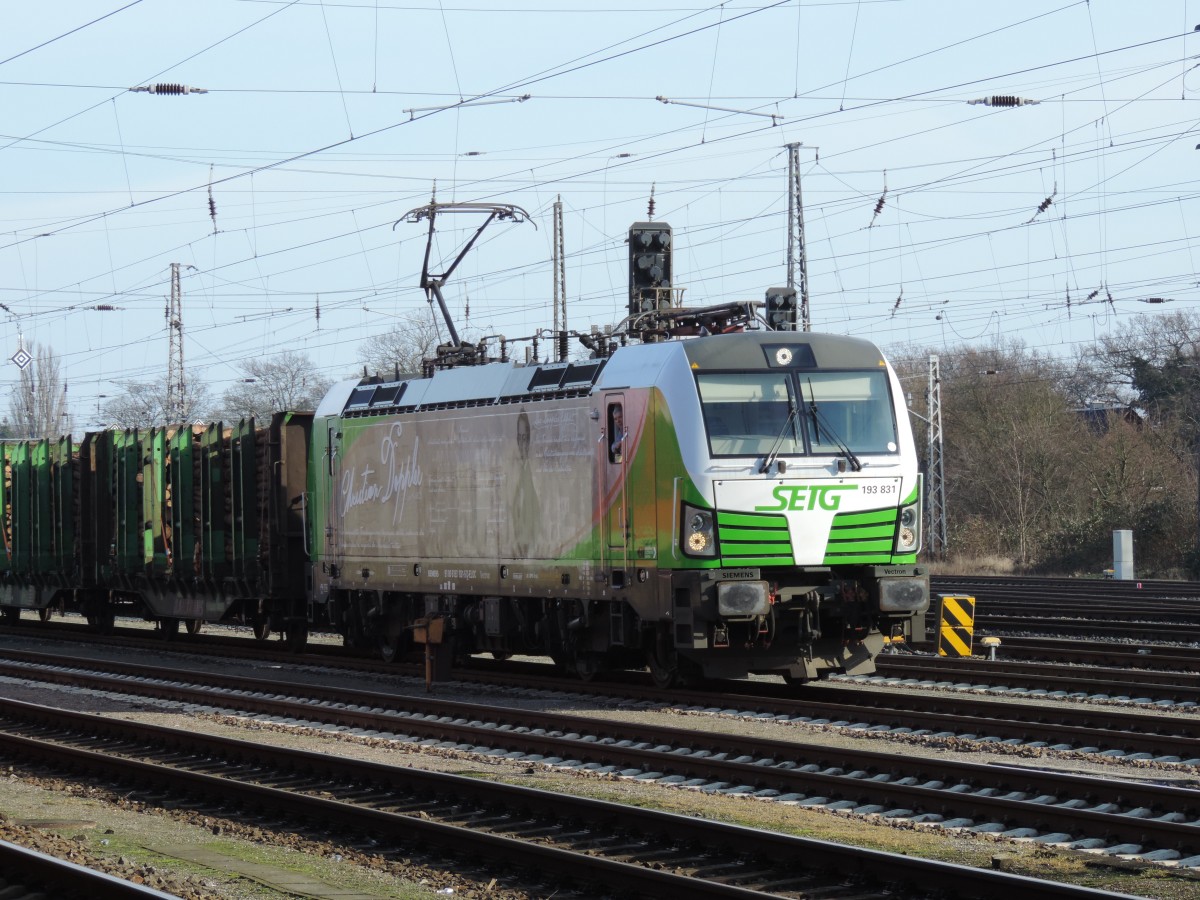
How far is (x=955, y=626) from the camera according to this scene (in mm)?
18938

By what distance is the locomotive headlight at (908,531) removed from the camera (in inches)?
661

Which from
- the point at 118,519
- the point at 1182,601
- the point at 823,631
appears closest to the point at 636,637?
the point at 823,631

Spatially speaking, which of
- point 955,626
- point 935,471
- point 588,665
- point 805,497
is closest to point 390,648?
point 588,665

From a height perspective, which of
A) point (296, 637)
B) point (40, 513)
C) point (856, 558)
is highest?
→ point (40, 513)

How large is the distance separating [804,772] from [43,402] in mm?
86110

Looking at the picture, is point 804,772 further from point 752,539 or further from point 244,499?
point 244,499

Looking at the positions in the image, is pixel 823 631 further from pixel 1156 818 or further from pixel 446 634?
pixel 1156 818

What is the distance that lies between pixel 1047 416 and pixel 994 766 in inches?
1670

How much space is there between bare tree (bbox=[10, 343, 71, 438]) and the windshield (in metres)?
76.1

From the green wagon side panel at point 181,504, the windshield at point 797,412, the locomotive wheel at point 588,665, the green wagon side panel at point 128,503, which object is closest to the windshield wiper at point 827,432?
the windshield at point 797,412

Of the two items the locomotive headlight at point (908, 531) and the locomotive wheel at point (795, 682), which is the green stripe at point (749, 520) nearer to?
the locomotive headlight at point (908, 531)

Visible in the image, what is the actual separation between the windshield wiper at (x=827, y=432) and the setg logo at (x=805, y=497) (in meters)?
0.27

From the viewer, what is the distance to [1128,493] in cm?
4978

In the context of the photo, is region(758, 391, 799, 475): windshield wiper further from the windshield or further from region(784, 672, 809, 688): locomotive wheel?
region(784, 672, 809, 688): locomotive wheel
